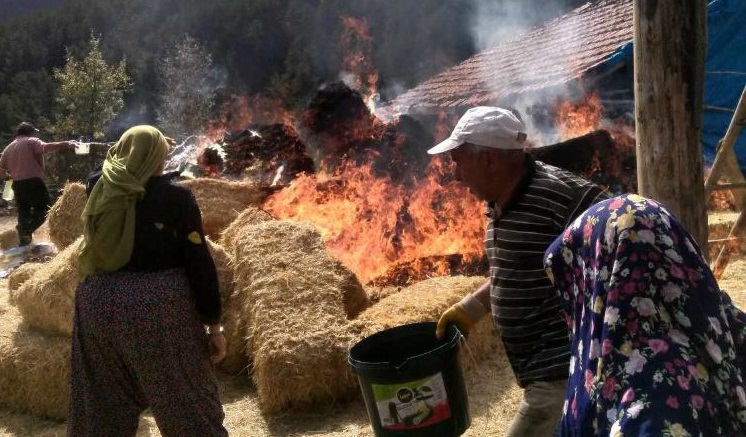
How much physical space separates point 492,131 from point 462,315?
84cm

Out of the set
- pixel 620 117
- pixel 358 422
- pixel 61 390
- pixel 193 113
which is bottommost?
pixel 358 422

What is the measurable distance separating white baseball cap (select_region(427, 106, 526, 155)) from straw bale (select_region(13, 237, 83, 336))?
3.66 m

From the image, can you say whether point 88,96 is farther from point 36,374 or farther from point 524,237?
point 524,237

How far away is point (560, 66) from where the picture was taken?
12219mm

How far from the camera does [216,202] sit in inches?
295

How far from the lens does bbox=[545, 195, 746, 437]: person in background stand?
1.75m

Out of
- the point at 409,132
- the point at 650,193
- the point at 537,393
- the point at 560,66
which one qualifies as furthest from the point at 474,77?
the point at 537,393

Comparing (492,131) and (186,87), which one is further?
(186,87)

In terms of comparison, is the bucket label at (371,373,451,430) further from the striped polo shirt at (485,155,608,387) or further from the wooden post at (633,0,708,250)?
the wooden post at (633,0,708,250)

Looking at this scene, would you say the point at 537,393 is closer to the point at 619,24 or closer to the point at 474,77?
the point at 619,24

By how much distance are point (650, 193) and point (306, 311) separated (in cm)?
263

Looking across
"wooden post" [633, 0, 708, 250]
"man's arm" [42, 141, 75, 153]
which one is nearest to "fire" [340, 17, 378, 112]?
"man's arm" [42, 141, 75, 153]

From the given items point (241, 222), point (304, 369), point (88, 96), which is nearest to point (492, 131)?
point (304, 369)

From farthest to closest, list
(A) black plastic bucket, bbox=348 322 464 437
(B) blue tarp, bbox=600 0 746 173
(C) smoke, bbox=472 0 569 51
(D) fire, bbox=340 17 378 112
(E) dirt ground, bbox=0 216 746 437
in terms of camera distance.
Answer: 1. (D) fire, bbox=340 17 378 112
2. (C) smoke, bbox=472 0 569 51
3. (B) blue tarp, bbox=600 0 746 173
4. (E) dirt ground, bbox=0 216 746 437
5. (A) black plastic bucket, bbox=348 322 464 437
